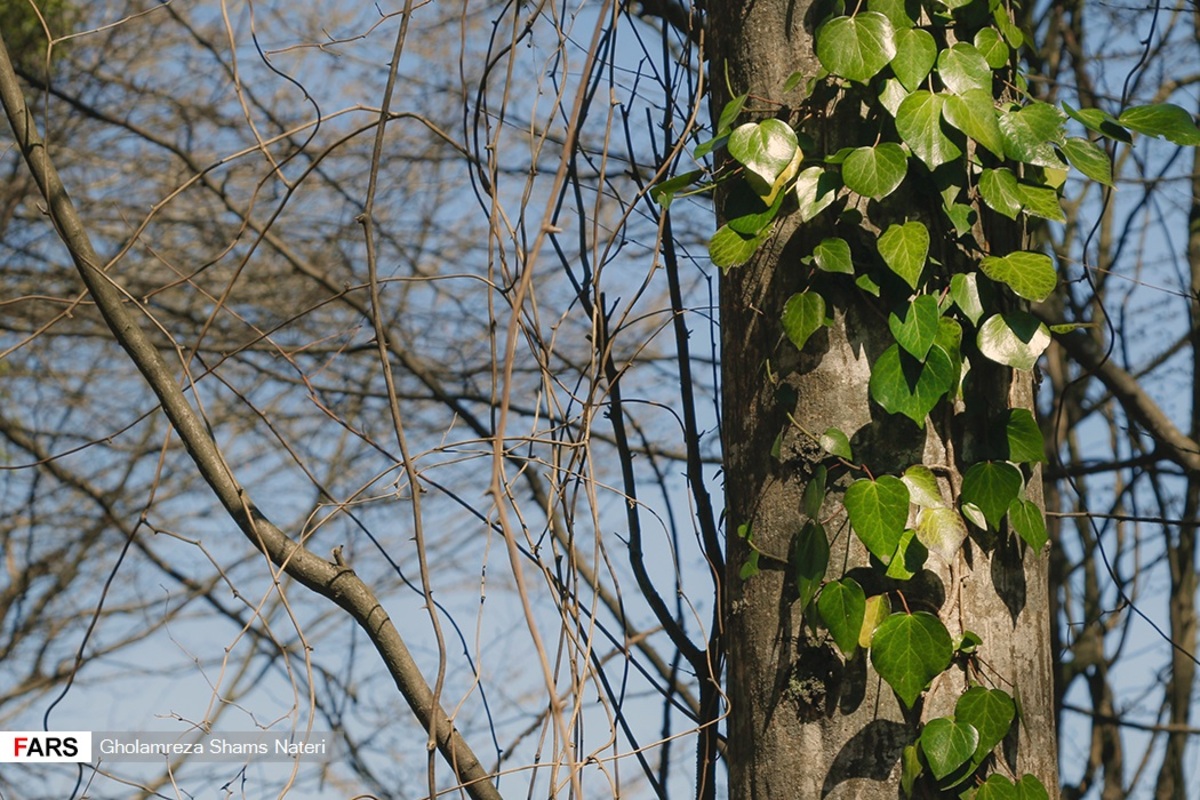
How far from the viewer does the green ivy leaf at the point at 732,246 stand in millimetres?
1154

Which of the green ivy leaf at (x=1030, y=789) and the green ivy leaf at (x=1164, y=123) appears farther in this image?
the green ivy leaf at (x=1164, y=123)

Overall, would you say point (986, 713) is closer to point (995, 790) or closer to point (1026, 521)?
point (995, 790)

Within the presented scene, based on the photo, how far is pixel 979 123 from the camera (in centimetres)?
110

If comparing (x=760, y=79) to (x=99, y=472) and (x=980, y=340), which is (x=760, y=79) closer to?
(x=980, y=340)

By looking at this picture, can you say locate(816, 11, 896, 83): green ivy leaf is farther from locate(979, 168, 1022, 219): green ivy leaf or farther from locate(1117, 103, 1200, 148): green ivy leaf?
locate(1117, 103, 1200, 148): green ivy leaf

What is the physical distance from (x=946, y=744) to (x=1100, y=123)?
66cm

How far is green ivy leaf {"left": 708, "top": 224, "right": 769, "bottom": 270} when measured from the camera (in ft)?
3.79

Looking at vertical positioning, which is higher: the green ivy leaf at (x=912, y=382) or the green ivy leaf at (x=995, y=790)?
the green ivy leaf at (x=912, y=382)

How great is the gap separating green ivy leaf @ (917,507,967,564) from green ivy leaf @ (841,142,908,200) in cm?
31

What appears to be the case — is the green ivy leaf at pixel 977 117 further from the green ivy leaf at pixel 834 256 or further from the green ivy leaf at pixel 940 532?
the green ivy leaf at pixel 940 532

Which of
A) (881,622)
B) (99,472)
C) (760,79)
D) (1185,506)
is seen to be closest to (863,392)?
(881,622)

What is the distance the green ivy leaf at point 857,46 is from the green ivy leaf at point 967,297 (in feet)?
0.73

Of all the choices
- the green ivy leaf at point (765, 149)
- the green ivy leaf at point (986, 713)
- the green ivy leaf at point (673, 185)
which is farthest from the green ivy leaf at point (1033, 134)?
the green ivy leaf at point (986, 713)


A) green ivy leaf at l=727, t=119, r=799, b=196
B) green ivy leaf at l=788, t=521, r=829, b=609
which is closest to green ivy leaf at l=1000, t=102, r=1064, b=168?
green ivy leaf at l=727, t=119, r=799, b=196
